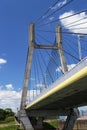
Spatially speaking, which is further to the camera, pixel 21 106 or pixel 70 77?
pixel 21 106

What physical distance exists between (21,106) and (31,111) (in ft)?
4.75

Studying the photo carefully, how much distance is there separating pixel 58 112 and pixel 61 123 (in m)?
33.2

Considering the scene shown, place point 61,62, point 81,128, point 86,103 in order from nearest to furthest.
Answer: point 86,103, point 61,62, point 81,128

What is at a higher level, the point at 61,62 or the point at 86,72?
the point at 61,62

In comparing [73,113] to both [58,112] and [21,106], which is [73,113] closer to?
[58,112]

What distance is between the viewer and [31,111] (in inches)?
1772

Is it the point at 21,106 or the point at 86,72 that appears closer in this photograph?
the point at 86,72

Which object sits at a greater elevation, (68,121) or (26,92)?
(26,92)

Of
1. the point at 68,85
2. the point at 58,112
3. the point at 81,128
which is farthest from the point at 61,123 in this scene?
the point at 68,85

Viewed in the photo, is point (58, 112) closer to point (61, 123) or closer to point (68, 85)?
point (68, 85)

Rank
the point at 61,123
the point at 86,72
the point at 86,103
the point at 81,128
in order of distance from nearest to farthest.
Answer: the point at 86,72
the point at 86,103
the point at 81,128
the point at 61,123

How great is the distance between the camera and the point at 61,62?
133 feet

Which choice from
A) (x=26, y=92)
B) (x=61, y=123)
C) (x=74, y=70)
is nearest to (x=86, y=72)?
(x=74, y=70)

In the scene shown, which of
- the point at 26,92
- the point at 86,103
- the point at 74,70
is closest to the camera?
the point at 74,70
